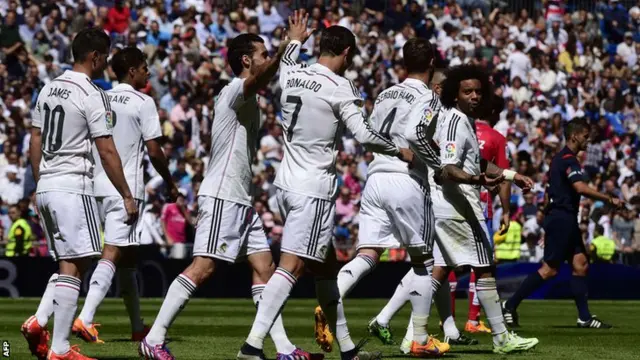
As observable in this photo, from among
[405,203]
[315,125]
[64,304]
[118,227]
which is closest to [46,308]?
[64,304]

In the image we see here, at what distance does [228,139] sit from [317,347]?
290 cm

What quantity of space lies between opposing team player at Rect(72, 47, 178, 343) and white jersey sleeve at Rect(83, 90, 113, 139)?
2.18 metres

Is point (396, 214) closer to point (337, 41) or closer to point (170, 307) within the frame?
point (337, 41)

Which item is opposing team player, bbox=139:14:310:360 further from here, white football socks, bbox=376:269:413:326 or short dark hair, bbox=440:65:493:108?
white football socks, bbox=376:269:413:326

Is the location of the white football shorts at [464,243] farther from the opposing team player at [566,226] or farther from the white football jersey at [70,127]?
the opposing team player at [566,226]

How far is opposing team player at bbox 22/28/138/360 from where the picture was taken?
30.8 ft

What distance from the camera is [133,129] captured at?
39.4 ft

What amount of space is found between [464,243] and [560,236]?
4340 mm

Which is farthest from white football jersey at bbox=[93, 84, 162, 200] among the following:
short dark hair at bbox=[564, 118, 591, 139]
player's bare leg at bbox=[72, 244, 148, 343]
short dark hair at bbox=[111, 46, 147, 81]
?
short dark hair at bbox=[564, 118, 591, 139]

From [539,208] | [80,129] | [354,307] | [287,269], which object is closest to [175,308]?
[287,269]

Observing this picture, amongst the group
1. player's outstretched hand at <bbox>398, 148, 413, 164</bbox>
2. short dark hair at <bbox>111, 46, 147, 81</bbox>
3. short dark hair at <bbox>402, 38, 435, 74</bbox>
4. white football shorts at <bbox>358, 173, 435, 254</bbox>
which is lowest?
white football shorts at <bbox>358, 173, 435, 254</bbox>

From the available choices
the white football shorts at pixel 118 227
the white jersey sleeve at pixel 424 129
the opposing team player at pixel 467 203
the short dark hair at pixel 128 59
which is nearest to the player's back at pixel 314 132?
the white jersey sleeve at pixel 424 129

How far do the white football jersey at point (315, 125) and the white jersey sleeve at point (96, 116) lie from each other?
1.27 meters

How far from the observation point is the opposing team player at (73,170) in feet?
30.8
